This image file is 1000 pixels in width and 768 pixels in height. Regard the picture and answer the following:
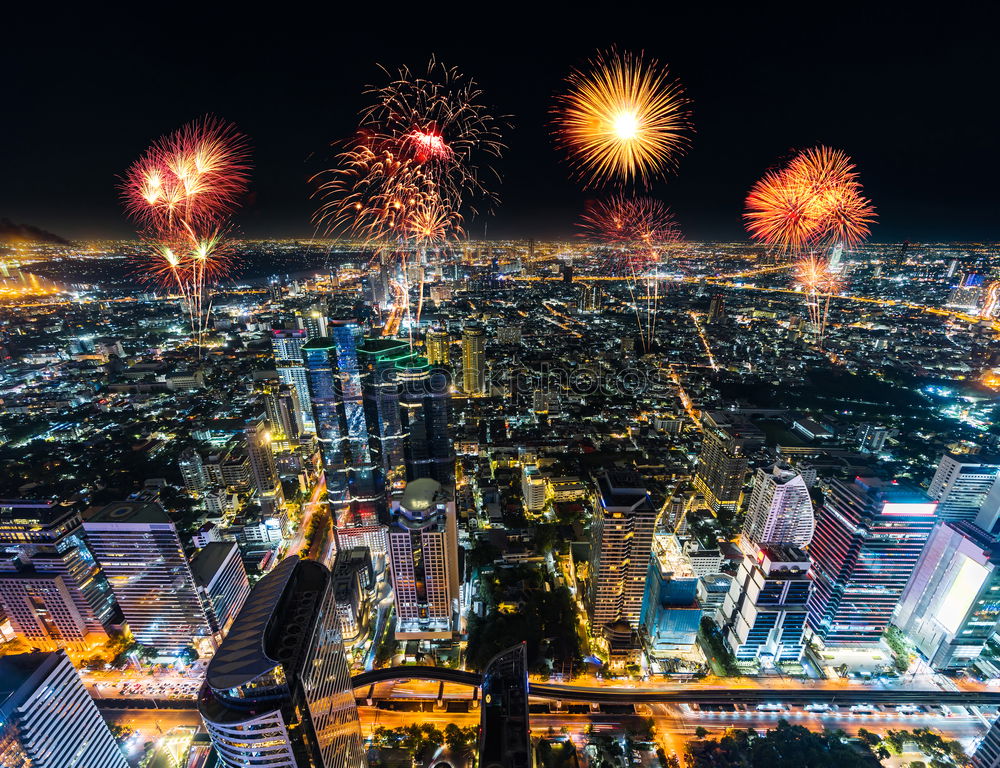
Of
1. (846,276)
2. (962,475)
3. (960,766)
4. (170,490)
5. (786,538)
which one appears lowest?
(960,766)

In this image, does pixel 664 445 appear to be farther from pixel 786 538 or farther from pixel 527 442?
pixel 786 538

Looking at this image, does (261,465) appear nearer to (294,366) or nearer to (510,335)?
(294,366)

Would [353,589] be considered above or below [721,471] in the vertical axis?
below

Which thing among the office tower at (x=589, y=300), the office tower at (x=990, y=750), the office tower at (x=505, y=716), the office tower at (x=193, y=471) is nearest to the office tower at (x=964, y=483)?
the office tower at (x=990, y=750)

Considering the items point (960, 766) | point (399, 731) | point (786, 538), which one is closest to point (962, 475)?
point (786, 538)

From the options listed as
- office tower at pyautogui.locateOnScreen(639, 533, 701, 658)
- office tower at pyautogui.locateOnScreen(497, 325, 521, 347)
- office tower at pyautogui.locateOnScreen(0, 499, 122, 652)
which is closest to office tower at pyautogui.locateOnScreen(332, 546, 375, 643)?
office tower at pyautogui.locateOnScreen(0, 499, 122, 652)

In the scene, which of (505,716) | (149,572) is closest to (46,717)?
(149,572)
